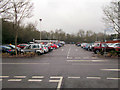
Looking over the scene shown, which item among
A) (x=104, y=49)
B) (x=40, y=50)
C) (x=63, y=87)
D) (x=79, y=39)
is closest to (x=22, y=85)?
(x=63, y=87)

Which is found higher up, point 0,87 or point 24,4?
point 24,4

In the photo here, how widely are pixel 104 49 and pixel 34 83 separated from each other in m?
13.7

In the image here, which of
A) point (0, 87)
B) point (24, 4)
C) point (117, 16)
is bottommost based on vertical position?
point (0, 87)

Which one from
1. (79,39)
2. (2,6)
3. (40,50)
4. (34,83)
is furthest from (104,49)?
(79,39)

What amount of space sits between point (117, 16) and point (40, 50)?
12.2 m

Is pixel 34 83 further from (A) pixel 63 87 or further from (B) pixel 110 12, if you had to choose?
(B) pixel 110 12

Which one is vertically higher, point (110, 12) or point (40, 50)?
point (110, 12)

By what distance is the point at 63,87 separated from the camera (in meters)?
4.86

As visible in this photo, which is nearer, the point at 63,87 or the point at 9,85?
the point at 63,87

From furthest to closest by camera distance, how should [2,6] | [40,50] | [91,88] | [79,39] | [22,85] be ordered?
[79,39]
[40,50]
[2,6]
[22,85]
[91,88]

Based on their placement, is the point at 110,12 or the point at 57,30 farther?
the point at 57,30

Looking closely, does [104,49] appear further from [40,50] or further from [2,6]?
[2,6]

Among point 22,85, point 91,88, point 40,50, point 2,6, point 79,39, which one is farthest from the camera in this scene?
point 79,39

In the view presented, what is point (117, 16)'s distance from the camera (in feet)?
55.6
